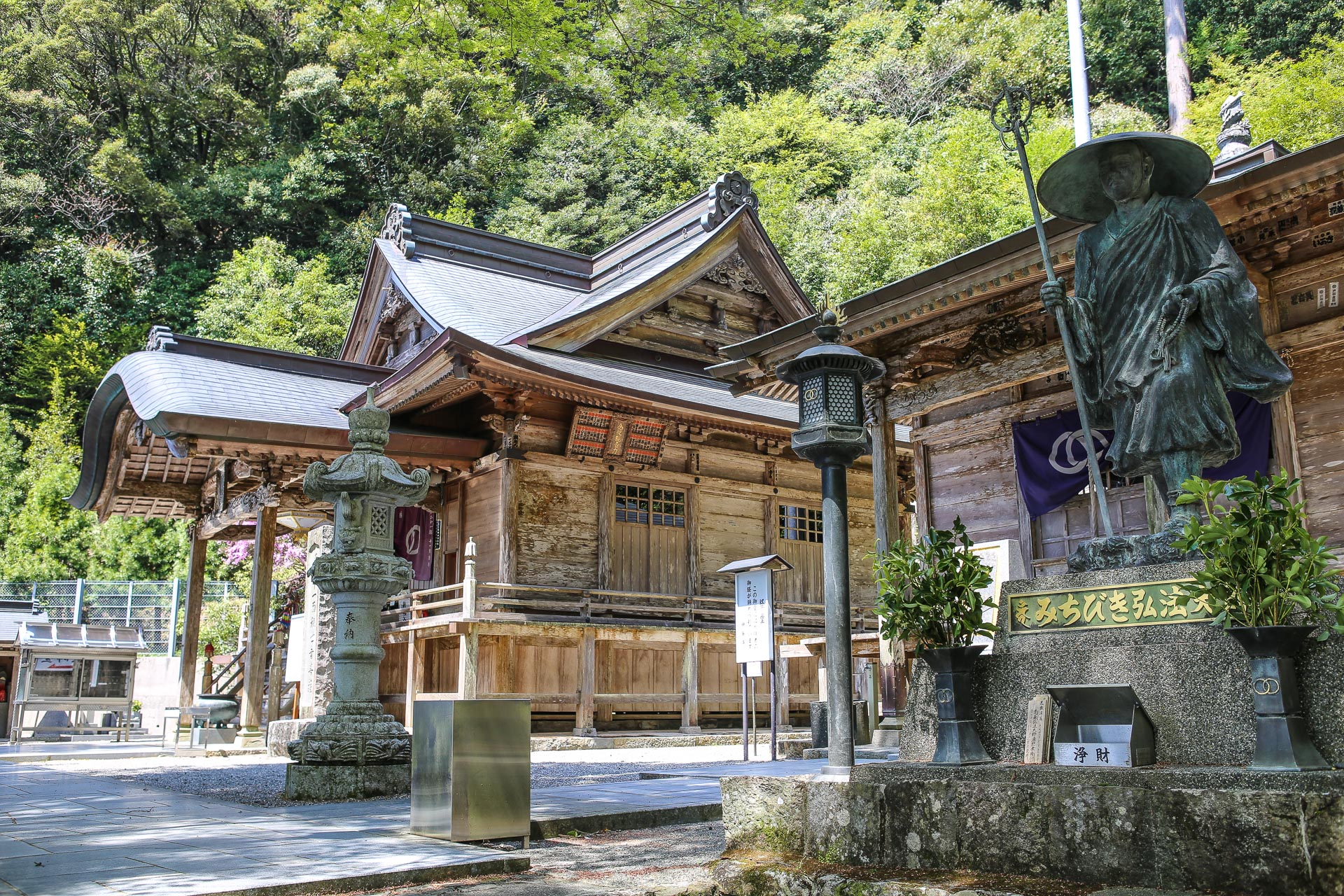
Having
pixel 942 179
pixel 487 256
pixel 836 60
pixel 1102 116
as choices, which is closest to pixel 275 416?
pixel 487 256

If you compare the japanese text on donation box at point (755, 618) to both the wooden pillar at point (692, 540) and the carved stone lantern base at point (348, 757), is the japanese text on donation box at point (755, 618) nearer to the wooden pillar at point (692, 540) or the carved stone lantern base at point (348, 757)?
the carved stone lantern base at point (348, 757)

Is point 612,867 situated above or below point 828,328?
below

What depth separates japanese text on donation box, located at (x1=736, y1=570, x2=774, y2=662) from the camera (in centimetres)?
1122

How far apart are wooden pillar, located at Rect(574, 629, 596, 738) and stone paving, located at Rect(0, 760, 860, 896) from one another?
5.54 m

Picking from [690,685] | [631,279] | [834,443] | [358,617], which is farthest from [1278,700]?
[631,279]

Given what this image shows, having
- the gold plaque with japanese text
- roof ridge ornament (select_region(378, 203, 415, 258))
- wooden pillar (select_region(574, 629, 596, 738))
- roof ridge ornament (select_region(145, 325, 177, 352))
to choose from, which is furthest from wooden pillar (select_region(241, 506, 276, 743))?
the gold plaque with japanese text

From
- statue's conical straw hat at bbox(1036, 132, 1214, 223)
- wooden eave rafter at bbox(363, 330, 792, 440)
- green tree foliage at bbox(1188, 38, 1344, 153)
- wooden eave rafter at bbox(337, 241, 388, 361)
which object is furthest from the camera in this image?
green tree foliage at bbox(1188, 38, 1344, 153)

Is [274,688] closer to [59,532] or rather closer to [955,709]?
[955,709]

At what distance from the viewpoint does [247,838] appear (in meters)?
6.12

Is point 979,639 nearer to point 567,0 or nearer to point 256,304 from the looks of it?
point 567,0

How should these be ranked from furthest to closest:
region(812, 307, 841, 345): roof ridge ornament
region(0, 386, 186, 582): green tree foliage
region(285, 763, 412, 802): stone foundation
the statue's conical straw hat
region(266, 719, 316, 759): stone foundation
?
region(0, 386, 186, 582): green tree foliage < region(266, 719, 316, 759): stone foundation < region(285, 763, 412, 802): stone foundation < region(812, 307, 841, 345): roof ridge ornament < the statue's conical straw hat

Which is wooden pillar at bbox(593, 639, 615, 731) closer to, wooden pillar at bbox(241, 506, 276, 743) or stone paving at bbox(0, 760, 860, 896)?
wooden pillar at bbox(241, 506, 276, 743)

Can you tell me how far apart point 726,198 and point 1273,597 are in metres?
16.2

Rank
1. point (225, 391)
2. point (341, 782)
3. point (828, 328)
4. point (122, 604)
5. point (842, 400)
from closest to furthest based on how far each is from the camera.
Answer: point (842, 400), point (828, 328), point (341, 782), point (225, 391), point (122, 604)
